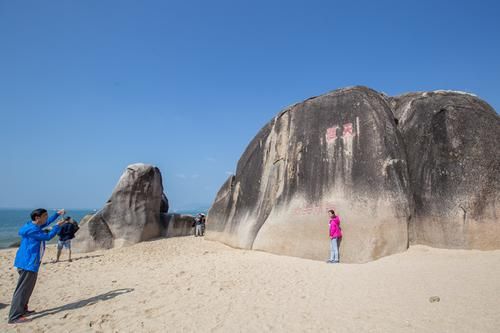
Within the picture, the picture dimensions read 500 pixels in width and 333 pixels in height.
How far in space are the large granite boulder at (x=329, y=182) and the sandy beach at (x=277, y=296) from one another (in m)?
0.71

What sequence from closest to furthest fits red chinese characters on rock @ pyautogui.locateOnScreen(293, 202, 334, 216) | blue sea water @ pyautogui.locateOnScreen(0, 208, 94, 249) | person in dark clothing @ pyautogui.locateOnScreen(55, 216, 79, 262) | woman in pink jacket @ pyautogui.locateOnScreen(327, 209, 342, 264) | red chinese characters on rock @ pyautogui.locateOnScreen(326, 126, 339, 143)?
woman in pink jacket @ pyautogui.locateOnScreen(327, 209, 342, 264), red chinese characters on rock @ pyautogui.locateOnScreen(293, 202, 334, 216), red chinese characters on rock @ pyautogui.locateOnScreen(326, 126, 339, 143), person in dark clothing @ pyautogui.locateOnScreen(55, 216, 79, 262), blue sea water @ pyautogui.locateOnScreen(0, 208, 94, 249)

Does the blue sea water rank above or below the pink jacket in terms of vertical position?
below

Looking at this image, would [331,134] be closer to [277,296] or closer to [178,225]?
[277,296]

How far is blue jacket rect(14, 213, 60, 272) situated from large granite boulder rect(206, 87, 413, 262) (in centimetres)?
621

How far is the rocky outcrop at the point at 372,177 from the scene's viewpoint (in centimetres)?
788

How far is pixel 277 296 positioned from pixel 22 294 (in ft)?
14.0

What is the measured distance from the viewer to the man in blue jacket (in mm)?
5099

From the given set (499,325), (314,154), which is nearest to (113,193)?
(314,154)

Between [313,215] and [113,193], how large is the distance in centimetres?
979

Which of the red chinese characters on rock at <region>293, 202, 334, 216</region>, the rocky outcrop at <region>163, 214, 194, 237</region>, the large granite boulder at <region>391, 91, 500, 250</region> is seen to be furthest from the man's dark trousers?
the rocky outcrop at <region>163, 214, 194, 237</region>

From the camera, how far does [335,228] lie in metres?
8.29

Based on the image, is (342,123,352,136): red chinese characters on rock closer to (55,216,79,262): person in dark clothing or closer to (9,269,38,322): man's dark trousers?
(9,269,38,322): man's dark trousers

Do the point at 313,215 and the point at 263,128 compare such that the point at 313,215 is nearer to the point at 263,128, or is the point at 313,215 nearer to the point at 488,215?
the point at 488,215

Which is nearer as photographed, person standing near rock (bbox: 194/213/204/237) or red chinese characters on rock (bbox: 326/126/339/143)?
red chinese characters on rock (bbox: 326/126/339/143)
